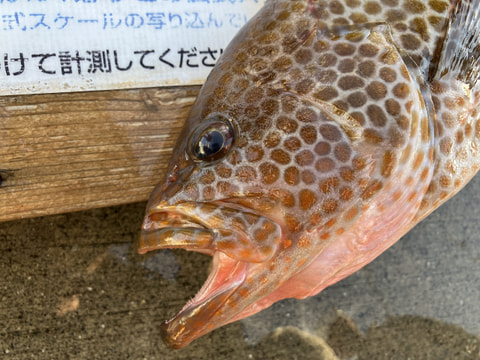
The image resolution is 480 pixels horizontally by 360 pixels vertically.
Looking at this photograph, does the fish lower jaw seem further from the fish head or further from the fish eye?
the fish eye

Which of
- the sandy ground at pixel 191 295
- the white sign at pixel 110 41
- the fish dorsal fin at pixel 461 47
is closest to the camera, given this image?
the fish dorsal fin at pixel 461 47

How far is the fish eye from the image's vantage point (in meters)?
1.24

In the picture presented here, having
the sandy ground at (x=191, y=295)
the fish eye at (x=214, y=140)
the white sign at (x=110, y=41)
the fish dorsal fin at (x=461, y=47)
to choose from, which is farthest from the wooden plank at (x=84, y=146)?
the fish dorsal fin at (x=461, y=47)

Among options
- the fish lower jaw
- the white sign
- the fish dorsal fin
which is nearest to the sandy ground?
the white sign

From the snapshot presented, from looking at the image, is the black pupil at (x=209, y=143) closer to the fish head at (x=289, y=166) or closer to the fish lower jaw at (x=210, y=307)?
the fish head at (x=289, y=166)

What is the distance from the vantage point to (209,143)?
4.10 ft

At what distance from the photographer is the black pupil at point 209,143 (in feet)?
4.08

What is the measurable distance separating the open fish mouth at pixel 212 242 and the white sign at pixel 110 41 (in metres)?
0.85

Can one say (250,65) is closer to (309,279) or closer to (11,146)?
(309,279)

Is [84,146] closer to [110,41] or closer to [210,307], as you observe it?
[110,41]

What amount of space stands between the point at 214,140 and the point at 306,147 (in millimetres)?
282

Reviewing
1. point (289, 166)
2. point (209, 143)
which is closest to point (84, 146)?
point (209, 143)

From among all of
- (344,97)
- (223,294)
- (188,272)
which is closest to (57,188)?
(188,272)

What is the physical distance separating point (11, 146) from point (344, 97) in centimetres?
137
